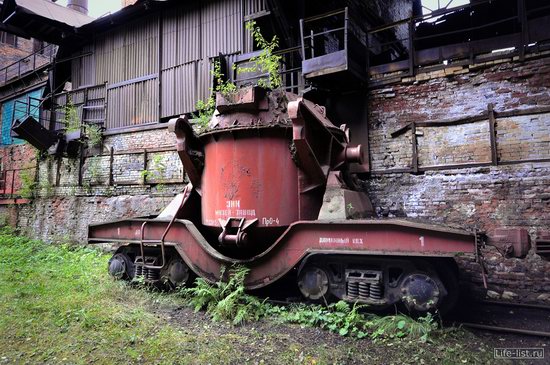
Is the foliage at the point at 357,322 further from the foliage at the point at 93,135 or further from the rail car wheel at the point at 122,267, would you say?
the foliage at the point at 93,135

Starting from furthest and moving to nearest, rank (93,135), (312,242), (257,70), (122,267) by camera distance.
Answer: (93,135)
(257,70)
(122,267)
(312,242)

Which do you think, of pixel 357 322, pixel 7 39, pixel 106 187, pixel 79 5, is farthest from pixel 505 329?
pixel 7 39

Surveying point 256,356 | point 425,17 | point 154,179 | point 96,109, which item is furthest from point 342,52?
point 96,109

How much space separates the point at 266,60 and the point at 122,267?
18.2ft

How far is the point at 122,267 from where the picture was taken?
701 cm

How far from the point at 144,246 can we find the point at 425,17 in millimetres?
7189

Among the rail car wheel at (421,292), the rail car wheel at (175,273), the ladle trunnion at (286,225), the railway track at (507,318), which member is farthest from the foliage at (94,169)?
the railway track at (507,318)

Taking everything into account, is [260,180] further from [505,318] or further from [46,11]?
[46,11]

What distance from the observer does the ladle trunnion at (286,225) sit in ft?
15.0

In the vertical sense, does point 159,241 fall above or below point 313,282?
above

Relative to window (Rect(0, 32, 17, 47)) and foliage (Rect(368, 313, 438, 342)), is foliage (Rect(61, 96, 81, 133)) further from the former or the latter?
window (Rect(0, 32, 17, 47))

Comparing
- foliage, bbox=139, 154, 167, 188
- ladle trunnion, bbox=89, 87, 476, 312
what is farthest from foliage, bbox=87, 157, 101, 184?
ladle trunnion, bbox=89, 87, 476, 312

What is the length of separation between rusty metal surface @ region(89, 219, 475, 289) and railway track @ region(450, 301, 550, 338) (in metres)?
1.14

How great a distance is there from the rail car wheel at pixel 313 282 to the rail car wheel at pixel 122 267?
3.53 meters
